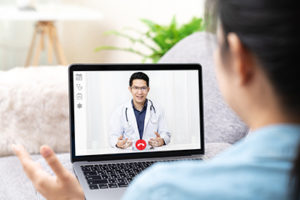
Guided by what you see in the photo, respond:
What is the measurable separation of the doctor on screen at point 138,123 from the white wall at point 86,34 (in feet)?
7.15

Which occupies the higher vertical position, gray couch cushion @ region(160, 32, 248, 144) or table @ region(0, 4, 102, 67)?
table @ region(0, 4, 102, 67)

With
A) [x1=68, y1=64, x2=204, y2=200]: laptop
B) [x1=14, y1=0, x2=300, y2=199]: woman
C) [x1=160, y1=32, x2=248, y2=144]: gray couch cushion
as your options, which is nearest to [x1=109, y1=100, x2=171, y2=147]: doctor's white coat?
[x1=68, y1=64, x2=204, y2=200]: laptop

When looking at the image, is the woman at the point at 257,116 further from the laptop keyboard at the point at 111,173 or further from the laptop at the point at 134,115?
the laptop at the point at 134,115

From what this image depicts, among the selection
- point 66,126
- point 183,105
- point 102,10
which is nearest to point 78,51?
point 102,10

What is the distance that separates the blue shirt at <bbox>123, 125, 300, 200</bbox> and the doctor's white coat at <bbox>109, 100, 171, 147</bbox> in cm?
59

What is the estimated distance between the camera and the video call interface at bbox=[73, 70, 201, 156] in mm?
1001

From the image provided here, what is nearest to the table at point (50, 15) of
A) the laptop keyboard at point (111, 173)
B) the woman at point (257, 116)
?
the laptop keyboard at point (111, 173)

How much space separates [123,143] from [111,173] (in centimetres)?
11

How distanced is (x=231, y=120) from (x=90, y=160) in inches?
18.6

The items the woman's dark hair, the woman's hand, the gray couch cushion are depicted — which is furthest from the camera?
the gray couch cushion

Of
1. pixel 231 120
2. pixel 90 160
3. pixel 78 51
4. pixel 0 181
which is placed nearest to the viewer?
pixel 90 160

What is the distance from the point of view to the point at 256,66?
1.31 ft

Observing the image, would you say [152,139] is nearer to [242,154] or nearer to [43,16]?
[242,154]

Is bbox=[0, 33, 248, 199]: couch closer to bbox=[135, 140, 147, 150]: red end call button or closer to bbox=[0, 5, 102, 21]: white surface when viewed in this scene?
bbox=[135, 140, 147, 150]: red end call button
